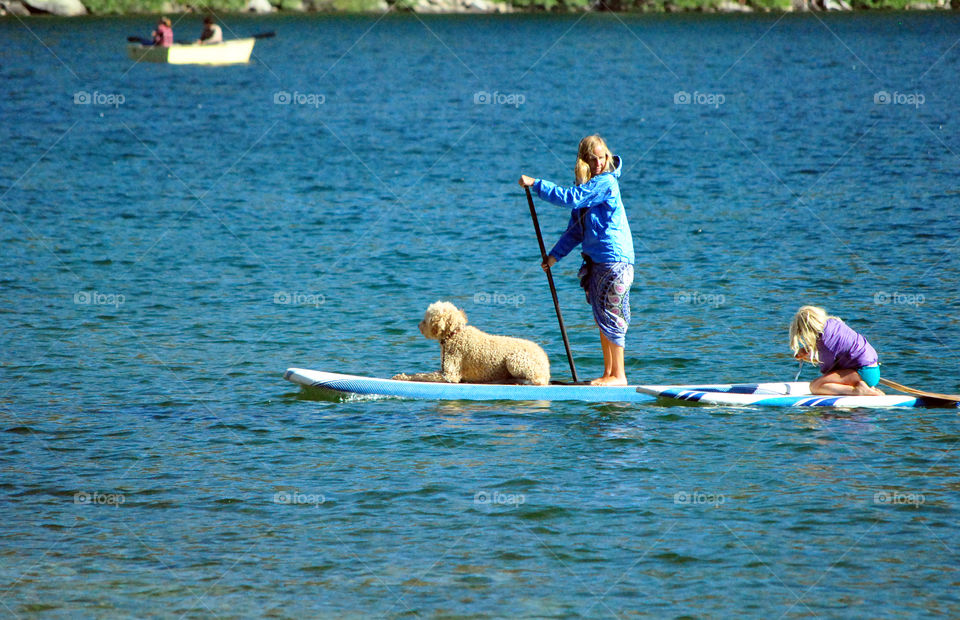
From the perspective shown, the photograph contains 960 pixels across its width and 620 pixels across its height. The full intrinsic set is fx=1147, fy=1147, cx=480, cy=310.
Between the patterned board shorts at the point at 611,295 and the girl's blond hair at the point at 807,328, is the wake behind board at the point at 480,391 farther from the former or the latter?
the girl's blond hair at the point at 807,328

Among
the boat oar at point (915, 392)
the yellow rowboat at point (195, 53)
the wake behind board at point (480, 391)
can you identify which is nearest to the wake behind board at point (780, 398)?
the boat oar at point (915, 392)

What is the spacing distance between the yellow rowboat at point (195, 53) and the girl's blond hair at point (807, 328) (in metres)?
35.5

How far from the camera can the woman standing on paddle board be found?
8.88m

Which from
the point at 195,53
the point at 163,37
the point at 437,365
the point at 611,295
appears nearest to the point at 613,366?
the point at 611,295

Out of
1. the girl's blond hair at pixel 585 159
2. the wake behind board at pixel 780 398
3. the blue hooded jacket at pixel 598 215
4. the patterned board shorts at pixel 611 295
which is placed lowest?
the wake behind board at pixel 780 398

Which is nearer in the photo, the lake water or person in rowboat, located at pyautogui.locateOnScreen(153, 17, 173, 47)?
the lake water

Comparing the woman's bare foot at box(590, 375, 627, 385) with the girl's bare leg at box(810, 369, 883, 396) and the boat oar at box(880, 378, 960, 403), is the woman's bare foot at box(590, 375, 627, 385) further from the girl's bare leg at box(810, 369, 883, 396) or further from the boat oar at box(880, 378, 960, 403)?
the boat oar at box(880, 378, 960, 403)

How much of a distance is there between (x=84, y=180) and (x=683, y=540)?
683 inches

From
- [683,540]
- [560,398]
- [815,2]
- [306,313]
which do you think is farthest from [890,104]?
[815,2]

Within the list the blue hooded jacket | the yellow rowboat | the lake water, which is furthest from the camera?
the yellow rowboat

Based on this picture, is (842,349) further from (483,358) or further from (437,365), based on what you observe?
(437,365)

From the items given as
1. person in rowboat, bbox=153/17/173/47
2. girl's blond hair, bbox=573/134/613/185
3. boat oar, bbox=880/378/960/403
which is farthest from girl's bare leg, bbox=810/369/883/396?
person in rowboat, bbox=153/17/173/47

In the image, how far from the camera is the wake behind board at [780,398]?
9211 millimetres

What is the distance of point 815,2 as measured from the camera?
247 feet
